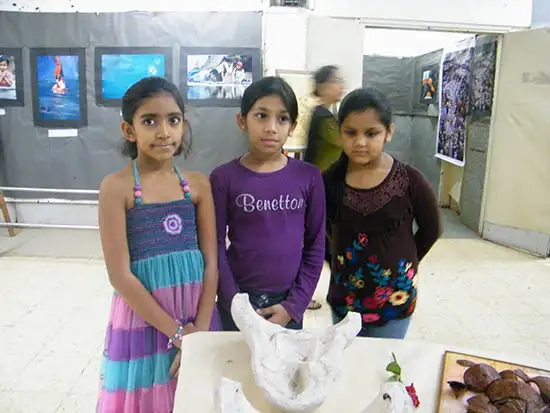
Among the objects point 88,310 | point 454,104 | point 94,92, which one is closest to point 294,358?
point 88,310

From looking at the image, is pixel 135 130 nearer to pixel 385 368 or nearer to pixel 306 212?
pixel 306 212

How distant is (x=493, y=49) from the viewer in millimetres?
4523

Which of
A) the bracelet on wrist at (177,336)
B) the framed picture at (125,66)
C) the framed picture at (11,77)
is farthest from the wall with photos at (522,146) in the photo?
the framed picture at (11,77)

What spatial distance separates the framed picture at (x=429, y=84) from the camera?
20.3 feet

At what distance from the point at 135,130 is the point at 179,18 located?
330cm

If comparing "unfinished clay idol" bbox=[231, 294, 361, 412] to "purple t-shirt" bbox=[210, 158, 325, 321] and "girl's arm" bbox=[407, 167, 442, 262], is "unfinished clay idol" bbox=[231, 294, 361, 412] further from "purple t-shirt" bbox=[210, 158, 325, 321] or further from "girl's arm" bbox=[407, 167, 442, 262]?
"girl's arm" bbox=[407, 167, 442, 262]

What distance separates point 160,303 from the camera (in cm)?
127

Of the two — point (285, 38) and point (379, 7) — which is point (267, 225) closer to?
point (285, 38)

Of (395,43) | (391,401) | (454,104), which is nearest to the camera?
(391,401)

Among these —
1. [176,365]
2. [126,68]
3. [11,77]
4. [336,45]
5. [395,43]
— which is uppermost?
[395,43]

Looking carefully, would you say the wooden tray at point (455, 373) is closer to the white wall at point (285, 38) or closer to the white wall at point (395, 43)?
the white wall at point (285, 38)

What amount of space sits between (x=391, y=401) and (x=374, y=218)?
668mm

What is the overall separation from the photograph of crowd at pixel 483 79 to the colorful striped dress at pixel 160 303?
13.6 ft

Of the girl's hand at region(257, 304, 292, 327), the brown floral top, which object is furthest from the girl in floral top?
Result: the girl's hand at region(257, 304, 292, 327)
